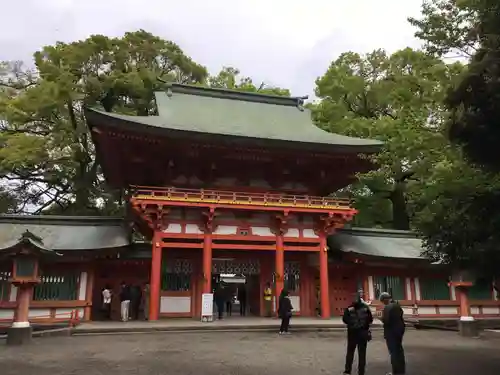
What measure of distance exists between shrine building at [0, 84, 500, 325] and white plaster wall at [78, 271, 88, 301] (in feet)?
0.13

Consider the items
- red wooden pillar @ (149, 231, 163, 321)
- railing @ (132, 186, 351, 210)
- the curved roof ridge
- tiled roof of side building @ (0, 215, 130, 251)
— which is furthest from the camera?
the curved roof ridge

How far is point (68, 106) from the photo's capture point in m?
29.9

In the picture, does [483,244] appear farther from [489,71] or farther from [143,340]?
[143,340]

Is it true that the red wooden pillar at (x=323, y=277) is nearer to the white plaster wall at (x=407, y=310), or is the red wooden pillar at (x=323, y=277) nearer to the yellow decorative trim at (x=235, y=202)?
the yellow decorative trim at (x=235, y=202)

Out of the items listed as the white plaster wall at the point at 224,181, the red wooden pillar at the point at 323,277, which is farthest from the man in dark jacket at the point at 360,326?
the white plaster wall at the point at 224,181

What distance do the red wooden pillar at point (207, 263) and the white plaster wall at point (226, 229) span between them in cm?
69

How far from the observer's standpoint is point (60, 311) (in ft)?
59.2

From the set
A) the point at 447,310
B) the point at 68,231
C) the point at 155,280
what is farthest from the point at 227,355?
the point at 447,310

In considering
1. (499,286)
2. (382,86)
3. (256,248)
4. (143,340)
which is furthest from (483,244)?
(382,86)

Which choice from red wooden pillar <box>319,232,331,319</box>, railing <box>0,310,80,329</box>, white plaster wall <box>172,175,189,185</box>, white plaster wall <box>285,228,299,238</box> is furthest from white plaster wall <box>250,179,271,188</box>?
railing <box>0,310,80,329</box>

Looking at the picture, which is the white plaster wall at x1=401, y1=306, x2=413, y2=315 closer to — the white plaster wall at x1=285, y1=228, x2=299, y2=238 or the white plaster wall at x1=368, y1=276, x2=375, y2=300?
the white plaster wall at x1=368, y1=276, x2=375, y2=300

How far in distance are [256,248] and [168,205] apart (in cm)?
428

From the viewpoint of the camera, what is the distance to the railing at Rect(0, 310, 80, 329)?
17372mm

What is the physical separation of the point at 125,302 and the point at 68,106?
16.7 m
